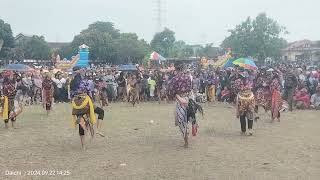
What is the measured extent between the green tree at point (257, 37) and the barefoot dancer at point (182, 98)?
4895cm

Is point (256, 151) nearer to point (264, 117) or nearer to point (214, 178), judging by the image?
point (214, 178)

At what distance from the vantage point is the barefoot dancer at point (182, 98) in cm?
1124

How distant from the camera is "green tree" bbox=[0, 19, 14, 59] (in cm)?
5853

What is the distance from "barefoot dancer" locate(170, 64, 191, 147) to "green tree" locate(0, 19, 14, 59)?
49725 millimetres

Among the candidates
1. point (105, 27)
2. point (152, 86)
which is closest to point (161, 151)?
point (152, 86)

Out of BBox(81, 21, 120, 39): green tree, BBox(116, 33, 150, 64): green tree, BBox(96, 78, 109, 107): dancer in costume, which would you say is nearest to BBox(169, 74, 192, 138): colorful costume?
BBox(96, 78, 109, 107): dancer in costume

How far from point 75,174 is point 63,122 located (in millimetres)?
7589

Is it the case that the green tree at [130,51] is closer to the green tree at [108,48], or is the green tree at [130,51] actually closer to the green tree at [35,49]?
the green tree at [108,48]

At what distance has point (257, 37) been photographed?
2339 inches

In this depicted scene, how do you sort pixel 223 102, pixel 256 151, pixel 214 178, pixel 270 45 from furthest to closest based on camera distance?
1. pixel 270 45
2. pixel 223 102
3. pixel 256 151
4. pixel 214 178

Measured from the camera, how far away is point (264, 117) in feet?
57.5

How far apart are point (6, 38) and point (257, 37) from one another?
1162 inches

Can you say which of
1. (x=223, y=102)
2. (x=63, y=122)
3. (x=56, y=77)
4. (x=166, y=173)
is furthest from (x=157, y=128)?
(x=56, y=77)

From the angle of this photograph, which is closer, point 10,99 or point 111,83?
point 10,99
